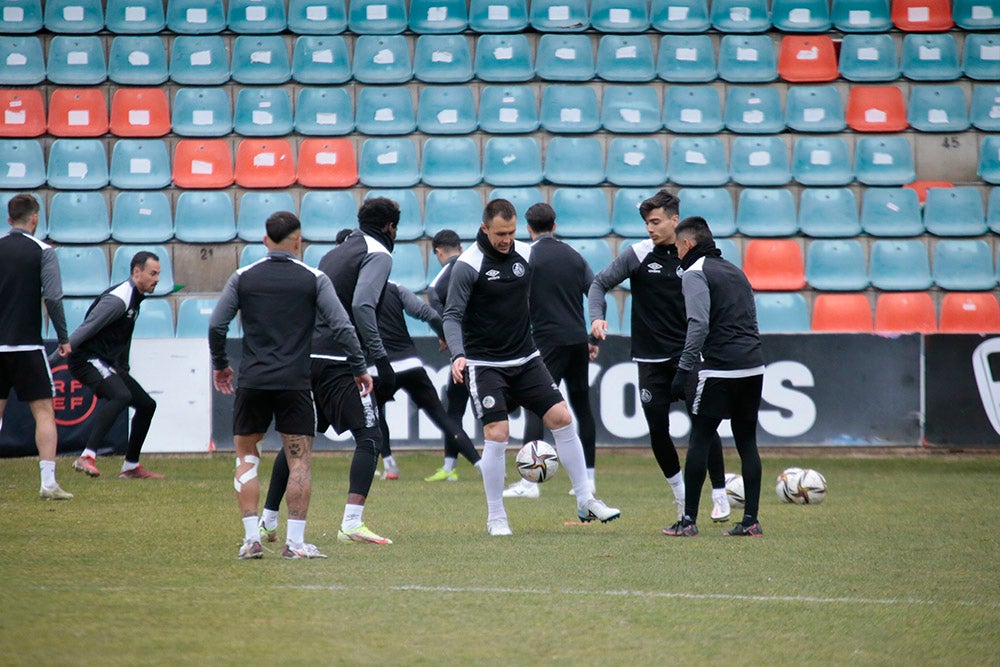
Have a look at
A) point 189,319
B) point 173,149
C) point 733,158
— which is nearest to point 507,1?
point 733,158

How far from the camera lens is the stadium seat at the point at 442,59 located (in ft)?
55.0

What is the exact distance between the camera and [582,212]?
16.0 metres

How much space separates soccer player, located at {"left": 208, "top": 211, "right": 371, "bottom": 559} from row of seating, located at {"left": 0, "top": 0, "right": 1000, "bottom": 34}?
415 inches

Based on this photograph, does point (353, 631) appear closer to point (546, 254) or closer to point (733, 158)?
point (546, 254)

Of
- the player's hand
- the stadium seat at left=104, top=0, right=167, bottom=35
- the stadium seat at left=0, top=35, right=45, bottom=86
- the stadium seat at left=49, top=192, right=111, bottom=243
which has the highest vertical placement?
the stadium seat at left=104, top=0, right=167, bottom=35

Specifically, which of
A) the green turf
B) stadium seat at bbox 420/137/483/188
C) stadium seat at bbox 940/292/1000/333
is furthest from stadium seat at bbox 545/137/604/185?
the green turf

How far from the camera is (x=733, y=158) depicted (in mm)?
16531

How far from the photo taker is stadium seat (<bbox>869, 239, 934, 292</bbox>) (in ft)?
51.5

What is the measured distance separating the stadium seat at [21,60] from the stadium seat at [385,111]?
165 inches

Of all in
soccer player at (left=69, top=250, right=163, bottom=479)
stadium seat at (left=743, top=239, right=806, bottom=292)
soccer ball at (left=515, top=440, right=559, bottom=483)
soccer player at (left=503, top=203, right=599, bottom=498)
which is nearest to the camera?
soccer ball at (left=515, top=440, right=559, bottom=483)

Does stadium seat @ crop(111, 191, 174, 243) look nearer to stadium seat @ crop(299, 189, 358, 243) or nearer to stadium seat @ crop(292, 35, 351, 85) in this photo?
stadium seat @ crop(299, 189, 358, 243)

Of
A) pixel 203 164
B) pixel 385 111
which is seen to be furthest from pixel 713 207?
pixel 203 164

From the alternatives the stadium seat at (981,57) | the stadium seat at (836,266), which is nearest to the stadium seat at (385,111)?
the stadium seat at (836,266)

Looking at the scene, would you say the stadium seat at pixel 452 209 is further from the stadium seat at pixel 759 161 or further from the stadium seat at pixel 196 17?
the stadium seat at pixel 196 17
